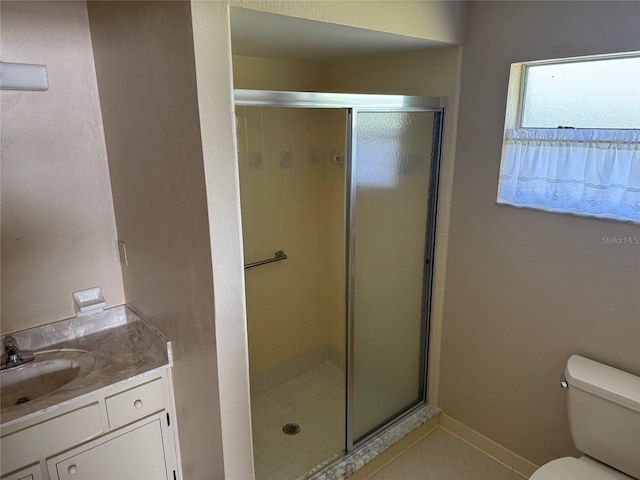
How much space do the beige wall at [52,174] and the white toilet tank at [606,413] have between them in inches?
83.2

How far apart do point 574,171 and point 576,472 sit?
1195mm

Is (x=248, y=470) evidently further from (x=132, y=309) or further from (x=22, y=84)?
(x=22, y=84)

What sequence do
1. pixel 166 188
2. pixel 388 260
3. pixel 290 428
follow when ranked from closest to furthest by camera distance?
pixel 166 188 < pixel 388 260 < pixel 290 428

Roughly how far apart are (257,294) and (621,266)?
6.24 ft

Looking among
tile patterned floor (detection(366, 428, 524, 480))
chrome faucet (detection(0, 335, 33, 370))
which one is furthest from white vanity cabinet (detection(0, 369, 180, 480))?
A: tile patterned floor (detection(366, 428, 524, 480))

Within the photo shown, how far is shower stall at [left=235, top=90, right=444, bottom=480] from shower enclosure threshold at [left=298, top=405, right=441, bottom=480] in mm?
33

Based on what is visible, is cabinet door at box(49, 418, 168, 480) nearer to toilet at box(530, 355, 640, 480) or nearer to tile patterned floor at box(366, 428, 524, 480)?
tile patterned floor at box(366, 428, 524, 480)

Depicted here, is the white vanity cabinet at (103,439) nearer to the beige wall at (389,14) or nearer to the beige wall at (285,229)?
the beige wall at (285,229)

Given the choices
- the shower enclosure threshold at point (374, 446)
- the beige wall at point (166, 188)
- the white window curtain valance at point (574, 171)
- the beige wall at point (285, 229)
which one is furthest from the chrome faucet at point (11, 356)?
the white window curtain valance at point (574, 171)

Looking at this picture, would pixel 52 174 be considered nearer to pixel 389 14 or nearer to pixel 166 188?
pixel 166 188

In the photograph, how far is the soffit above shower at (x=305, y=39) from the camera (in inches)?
58.2

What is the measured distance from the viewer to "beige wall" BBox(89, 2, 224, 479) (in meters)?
1.33

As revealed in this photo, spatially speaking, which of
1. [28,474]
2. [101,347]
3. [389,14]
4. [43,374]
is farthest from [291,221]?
[28,474]

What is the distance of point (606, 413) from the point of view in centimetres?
169
